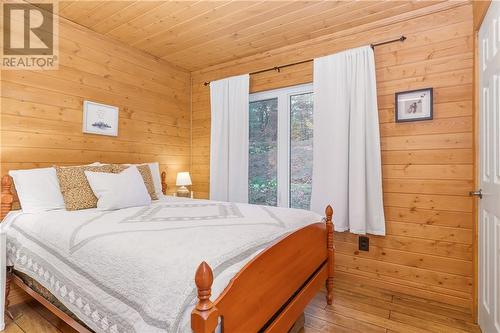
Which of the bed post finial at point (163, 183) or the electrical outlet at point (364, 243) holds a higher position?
the bed post finial at point (163, 183)

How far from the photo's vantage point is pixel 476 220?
80.8 inches

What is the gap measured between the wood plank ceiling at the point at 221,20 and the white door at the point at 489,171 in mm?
867

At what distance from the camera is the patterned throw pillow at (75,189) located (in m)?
2.10

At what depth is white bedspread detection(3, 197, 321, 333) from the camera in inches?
40.3

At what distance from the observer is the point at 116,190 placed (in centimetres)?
219

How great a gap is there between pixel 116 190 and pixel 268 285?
151 centimetres

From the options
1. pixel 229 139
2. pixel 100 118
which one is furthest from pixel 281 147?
pixel 100 118

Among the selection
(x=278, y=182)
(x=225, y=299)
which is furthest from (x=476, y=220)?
(x=225, y=299)

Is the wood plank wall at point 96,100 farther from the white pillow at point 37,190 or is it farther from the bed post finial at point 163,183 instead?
the white pillow at point 37,190

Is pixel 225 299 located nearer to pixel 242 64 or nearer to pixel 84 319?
pixel 84 319

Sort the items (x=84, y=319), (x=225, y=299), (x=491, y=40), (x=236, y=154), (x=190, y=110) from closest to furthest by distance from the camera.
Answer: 1. (x=225, y=299)
2. (x=84, y=319)
3. (x=491, y=40)
4. (x=236, y=154)
5. (x=190, y=110)

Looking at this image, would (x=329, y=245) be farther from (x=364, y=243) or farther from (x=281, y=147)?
(x=281, y=147)

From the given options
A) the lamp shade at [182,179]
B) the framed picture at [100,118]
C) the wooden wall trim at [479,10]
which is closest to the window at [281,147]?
the lamp shade at [182,179]

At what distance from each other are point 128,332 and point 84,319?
1.35ft
